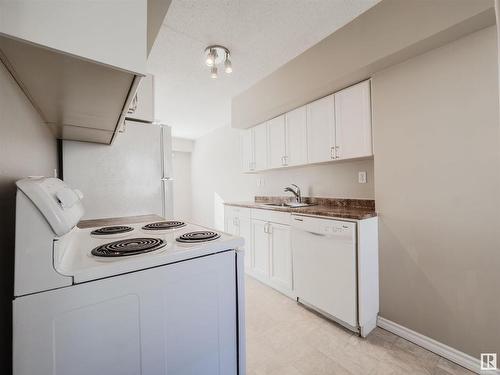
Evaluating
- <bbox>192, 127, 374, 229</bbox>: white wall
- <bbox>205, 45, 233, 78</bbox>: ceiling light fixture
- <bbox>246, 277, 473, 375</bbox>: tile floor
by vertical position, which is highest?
<bbox>205, 45, 233, 78</bbox>: ceiling light fixture

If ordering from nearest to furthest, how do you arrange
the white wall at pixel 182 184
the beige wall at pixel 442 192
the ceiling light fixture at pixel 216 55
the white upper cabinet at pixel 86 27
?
the white upper cabinet at pixel 86 27, the beige wall at pixel 442 192, the ceiling light fixture at pixel 216 55, the white wall at pixel 182 184

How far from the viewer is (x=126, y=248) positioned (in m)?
0.82

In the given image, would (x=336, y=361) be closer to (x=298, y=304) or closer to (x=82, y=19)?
(x=298, y=304)

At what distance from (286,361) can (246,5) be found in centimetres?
257

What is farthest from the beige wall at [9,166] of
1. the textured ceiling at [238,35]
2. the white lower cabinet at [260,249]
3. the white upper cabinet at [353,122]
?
the white upper cabinet at [353,122]

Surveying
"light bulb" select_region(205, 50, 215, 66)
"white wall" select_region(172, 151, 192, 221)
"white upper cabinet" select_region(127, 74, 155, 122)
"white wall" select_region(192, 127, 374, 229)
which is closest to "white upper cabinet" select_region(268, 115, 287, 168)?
"white wall" select_region(192, 127, 374, 229)

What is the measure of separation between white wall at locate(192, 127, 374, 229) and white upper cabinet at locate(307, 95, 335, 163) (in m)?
0.29

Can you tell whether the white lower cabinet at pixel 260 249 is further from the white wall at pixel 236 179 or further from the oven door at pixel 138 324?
the oven door at pixel 138 324

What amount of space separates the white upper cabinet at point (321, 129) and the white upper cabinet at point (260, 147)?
2.56 ft

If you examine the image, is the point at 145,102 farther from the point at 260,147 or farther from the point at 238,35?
the point at 260,147

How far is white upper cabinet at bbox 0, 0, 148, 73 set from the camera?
0.55 meters

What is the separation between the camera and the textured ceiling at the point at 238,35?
5.35 feet

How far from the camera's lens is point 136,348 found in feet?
2.29

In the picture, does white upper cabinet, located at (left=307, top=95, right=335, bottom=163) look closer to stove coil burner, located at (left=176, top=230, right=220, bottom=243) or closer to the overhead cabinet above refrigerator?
stove coil burner, located at (left=176, top=230, right=220, bottom=243)
